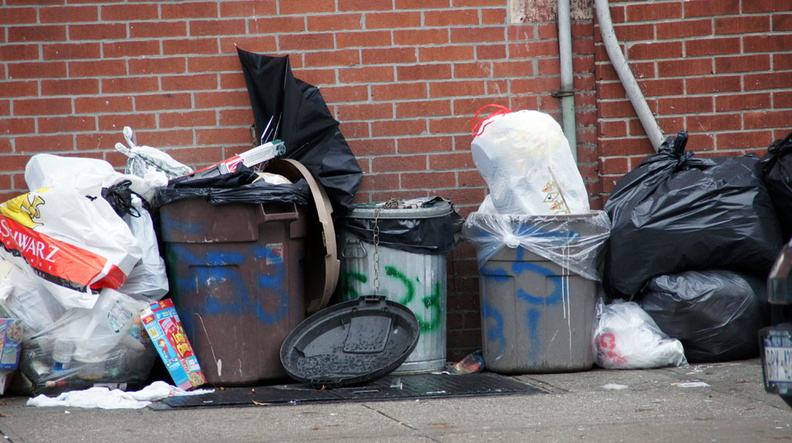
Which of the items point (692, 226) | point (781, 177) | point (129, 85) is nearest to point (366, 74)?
point (129, 85)

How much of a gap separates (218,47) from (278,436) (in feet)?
8.29

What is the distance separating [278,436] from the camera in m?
3.33

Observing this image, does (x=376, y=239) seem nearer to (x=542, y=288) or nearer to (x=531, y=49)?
(x=542, y=288)

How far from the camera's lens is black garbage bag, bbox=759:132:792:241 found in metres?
4.53

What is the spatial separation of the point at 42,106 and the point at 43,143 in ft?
0.69

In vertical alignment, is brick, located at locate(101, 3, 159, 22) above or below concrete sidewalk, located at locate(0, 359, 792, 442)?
above

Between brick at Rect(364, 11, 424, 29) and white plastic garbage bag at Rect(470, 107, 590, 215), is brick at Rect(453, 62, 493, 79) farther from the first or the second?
white plastic garbage bag at Rect(470, 107, 590, 215)

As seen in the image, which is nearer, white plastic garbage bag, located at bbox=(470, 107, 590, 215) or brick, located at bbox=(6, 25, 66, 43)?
white plastic garbage bag, located at bbox=(470, 107, 590, 215)

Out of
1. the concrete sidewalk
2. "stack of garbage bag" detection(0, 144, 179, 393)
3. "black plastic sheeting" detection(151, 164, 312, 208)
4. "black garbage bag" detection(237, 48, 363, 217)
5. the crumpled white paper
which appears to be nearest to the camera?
the concrete sidewalk

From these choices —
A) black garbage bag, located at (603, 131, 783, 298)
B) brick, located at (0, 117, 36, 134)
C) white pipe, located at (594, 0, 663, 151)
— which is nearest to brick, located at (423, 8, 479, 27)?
white pipe, located at (594, 0, 663, 151)

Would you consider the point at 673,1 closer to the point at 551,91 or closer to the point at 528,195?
the point at 551,91

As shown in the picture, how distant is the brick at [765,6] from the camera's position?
5059mm

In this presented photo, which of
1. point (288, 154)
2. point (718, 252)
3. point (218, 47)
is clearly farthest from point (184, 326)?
point (718, 252)

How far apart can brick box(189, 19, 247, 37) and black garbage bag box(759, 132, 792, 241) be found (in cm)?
303
